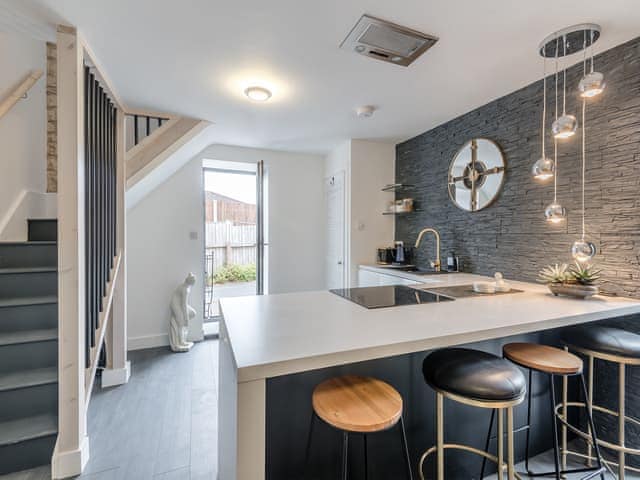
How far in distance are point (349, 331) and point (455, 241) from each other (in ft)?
7.02

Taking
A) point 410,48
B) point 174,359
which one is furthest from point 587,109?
point 174,359

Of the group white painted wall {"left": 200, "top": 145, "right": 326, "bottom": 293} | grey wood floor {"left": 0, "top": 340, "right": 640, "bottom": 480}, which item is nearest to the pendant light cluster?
grey wood floor {"left": 0, "top": 340, "right": 640, "bottom": 480}

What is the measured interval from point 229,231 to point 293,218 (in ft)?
4.09

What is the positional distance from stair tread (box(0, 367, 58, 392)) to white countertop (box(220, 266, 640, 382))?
1.23 m

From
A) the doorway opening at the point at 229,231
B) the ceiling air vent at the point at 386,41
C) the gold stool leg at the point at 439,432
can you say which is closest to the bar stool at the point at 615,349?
the gold stool leg at the point at 439,432

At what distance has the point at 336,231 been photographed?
3.75 m

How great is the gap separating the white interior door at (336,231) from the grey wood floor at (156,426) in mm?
1713

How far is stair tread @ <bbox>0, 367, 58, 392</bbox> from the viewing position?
1595 millimetres

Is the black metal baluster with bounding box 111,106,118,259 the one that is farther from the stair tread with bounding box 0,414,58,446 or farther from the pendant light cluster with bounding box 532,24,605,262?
the pendant light cluster with bounding box 532,24,605,262

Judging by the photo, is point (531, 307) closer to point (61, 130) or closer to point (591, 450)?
point (591, 450)

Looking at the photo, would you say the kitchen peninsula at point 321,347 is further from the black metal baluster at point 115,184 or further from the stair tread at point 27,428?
the black metal baluster at point 115,184

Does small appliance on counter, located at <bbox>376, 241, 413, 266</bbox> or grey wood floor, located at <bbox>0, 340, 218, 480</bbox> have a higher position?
small appliance on counter, located at <bbox>376, 241, 413, 266</bbox>

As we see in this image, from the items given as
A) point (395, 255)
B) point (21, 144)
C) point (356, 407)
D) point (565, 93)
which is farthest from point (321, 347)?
point (21, 144)

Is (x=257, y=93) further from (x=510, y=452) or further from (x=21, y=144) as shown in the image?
(x=510, y=452)
